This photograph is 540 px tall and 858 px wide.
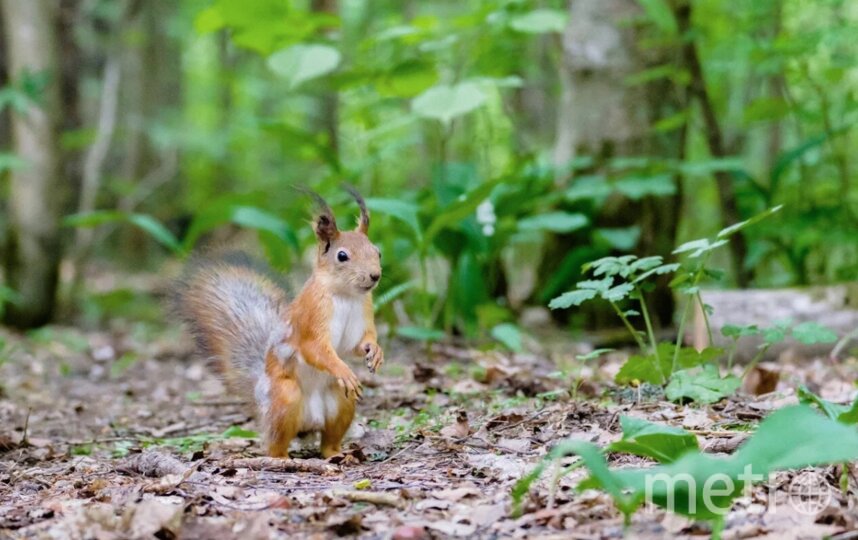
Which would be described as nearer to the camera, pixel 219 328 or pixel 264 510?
pixel 264 510

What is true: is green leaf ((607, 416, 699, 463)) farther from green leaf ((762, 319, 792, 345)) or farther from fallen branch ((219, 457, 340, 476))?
green leaf ((762, 319, 792, 345))

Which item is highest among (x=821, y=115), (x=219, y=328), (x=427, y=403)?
(x=821, y=115)

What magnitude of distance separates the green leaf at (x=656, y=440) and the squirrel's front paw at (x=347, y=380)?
1.19 metres

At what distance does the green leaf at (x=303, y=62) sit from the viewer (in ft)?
17.2

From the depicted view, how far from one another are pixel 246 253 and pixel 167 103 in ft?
39.7

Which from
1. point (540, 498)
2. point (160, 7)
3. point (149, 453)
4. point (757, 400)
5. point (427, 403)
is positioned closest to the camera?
point (540, 498)

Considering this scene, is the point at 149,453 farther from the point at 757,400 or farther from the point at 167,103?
the point at 167,103

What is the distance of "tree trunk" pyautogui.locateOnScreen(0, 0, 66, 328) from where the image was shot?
7496 millimetres

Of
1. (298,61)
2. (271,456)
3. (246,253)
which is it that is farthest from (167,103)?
(271,456)

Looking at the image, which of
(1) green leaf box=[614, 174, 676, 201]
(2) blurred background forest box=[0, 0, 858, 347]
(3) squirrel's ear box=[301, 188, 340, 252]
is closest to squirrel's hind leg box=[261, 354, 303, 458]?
(3) squirrel's ear box=[301, 188, 340, 252]

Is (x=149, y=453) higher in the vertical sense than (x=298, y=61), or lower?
lower

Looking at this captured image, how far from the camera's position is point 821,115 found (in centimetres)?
668

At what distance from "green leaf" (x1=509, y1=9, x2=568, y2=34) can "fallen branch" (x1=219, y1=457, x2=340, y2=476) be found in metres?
3.01

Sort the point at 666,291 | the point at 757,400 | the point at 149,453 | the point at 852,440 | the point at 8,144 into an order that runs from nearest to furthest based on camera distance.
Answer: the point at 852,440, the point at 149,453, the point at 757,400, the point at 666,291, the point at 8,144
